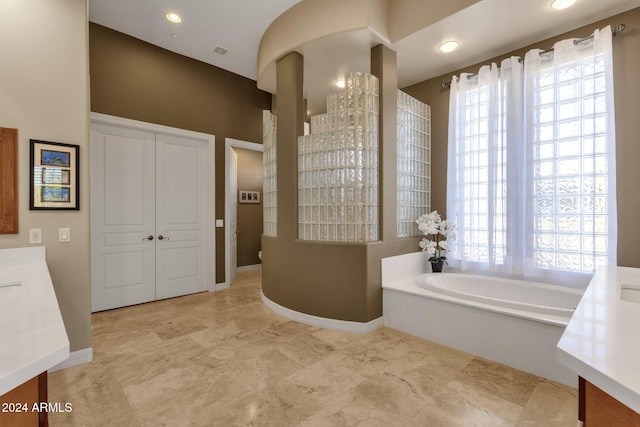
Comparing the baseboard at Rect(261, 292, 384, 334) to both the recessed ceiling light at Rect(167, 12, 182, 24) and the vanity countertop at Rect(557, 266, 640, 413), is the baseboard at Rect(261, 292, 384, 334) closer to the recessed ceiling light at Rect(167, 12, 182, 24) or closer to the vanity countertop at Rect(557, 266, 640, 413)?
the vanity countertop at Rect(557, 266, 640, 413)

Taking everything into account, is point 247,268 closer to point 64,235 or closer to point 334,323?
point 334,323

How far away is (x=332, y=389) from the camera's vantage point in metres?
1.89

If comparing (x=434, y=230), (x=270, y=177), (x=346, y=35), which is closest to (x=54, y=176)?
(x=270, y=177)

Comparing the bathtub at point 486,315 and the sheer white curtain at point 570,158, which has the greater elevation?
the sheer white curtain at point 570,158

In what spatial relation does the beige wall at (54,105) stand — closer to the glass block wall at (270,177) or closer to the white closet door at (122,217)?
the white closet door at (122,217)

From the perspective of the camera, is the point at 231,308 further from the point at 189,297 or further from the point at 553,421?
the point at 553,421

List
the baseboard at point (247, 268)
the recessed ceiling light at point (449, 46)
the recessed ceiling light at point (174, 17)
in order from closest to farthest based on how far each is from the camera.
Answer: the recessed ceiling light at point (449, 46), the recessed ceiling light at point (174, 17), the baseboard at point (247, 268)

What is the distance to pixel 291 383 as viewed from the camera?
76.9 inches

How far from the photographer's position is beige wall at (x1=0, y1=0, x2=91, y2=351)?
199cm

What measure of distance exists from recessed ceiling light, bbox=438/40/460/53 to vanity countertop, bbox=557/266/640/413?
8.70ft

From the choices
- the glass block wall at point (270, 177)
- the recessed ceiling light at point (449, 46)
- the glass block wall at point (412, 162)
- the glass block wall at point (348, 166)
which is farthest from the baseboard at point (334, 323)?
the recessed ceiling light at point (449, 46)

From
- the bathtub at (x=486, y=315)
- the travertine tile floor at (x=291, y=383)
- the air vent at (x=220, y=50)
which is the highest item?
the air vent at (x=220, y=50)

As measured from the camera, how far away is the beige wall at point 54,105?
1.99m

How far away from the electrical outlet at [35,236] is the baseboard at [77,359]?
0.86 metres
